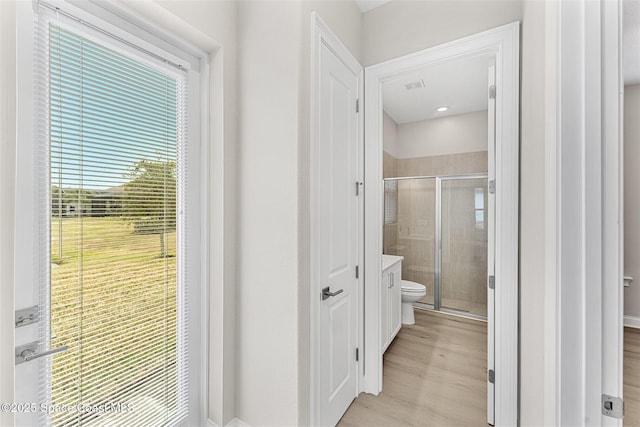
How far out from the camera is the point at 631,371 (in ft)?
2.49

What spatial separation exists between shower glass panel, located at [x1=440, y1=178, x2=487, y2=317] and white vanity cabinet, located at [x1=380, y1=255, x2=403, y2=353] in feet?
4.48

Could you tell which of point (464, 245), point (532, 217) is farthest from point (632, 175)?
point (464, 245)

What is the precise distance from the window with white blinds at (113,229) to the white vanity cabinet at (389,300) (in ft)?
4.77

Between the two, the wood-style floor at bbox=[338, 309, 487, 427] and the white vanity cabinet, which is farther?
the white vanity cabinet

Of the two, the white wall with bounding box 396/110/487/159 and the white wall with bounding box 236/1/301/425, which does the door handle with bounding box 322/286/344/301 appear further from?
the white wall with bounding box 396/110/487/159

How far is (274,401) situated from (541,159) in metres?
1.60

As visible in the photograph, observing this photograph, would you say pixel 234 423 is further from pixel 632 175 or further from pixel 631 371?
pixel 632 175

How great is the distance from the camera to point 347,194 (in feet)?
5.67

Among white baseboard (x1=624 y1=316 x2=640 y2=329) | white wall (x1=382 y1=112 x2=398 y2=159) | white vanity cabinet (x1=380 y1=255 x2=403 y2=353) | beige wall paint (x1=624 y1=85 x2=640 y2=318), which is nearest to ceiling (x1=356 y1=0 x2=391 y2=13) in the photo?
beige wall paint (x1=624 y1=85 x2=640 y2=318)

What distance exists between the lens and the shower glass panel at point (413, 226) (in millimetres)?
3752

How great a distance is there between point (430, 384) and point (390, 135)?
3.07 metres

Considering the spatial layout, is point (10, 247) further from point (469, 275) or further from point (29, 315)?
point (469, 275)

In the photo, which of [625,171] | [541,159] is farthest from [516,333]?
[625,171]

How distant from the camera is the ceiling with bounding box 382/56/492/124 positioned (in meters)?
2.56
